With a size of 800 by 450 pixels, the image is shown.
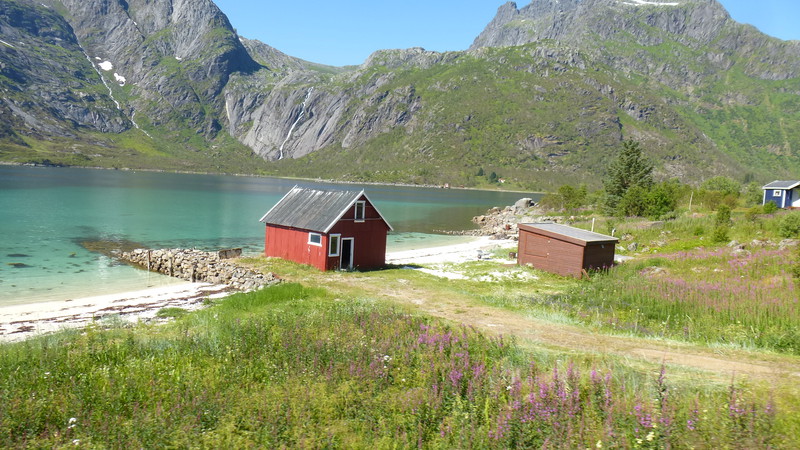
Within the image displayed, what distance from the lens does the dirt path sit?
9.50 metres

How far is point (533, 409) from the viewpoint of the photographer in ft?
22.2

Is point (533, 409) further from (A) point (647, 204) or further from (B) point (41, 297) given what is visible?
(A) point (647, 204)

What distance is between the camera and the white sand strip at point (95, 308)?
18.3m

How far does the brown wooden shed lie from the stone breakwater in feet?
49.1

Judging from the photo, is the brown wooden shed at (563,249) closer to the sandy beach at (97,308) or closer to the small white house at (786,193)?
the sandy beach at (97,308)

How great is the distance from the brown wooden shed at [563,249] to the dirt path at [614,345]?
9.70m

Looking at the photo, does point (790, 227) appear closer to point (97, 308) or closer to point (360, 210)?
point (360, 210)

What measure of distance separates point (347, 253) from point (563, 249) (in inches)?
485

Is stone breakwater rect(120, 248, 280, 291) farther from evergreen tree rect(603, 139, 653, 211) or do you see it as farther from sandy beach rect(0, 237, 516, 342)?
evergreen tree rect(603, 139, 653, 211)

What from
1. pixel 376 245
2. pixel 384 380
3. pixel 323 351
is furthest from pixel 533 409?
pixel 376 245

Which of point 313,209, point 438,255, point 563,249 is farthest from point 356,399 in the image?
point 438,255

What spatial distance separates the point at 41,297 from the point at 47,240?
21834 mm

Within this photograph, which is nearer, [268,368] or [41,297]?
[268,368]

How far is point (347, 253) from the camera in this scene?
93.2ft
